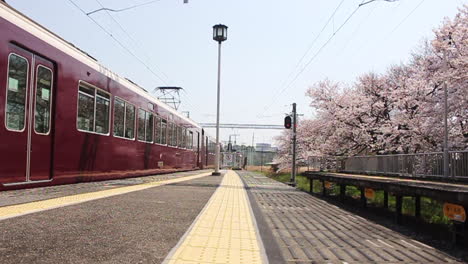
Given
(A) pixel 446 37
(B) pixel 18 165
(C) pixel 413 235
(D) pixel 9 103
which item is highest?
(A) pixel 446 37

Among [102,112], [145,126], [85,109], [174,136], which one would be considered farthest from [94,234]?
[174,136]

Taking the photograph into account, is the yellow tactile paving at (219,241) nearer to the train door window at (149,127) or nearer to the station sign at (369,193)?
the station sign at (369,193)

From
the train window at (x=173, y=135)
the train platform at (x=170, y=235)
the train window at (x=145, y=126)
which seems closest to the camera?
the train platform at (x=170, y=235)

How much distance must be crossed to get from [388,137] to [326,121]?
23.5ft

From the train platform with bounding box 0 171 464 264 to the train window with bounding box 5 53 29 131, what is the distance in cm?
121

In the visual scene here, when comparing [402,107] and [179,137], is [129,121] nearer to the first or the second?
[179,137]

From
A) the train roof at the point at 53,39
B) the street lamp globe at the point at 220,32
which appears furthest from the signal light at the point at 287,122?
the train roof at the point at 53,39

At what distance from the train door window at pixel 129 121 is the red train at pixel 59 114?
3cm

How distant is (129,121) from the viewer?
13062mm

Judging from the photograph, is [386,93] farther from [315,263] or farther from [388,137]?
[315,263]

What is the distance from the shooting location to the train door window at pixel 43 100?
25.1 ft

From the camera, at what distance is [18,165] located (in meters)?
7.07

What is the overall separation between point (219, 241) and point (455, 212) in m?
3.35

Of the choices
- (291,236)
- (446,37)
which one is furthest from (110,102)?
(446,37)
